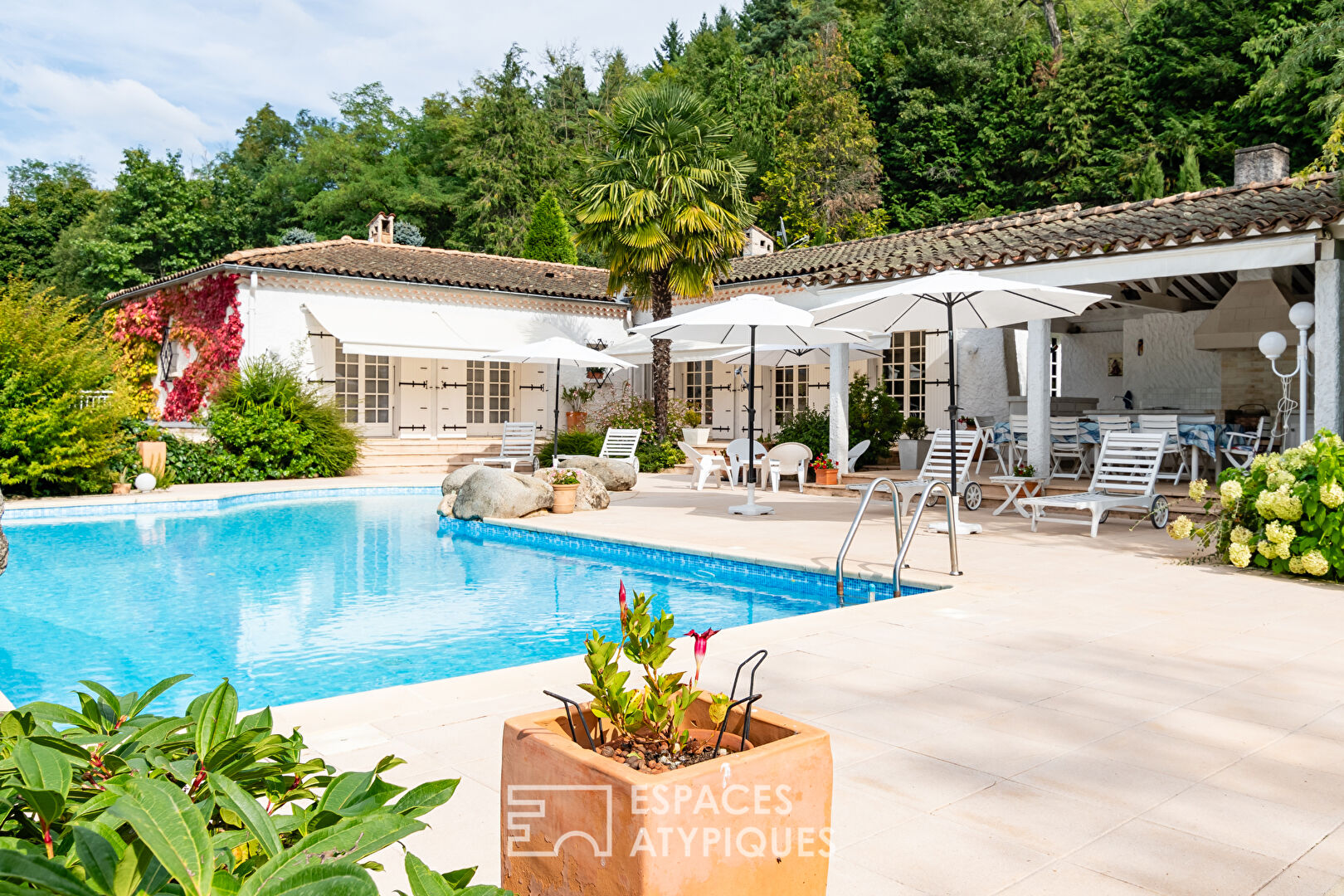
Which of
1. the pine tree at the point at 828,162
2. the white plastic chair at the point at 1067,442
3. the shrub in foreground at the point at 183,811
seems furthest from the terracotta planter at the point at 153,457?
the pine tree at the point at 828,162

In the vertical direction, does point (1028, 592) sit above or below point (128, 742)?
below

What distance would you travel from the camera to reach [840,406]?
1543cm

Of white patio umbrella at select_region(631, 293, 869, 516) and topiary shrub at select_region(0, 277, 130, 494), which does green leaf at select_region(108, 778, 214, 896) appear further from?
topiary shrub at select_region(0, 277, 130, 494)

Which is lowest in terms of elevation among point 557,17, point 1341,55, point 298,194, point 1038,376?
point 1038,376

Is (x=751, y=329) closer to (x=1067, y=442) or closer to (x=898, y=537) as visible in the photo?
(x=1067, y=442)

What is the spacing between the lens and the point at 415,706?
444 centimetres

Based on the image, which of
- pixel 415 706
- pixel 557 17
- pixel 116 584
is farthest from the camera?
pixel 557 17

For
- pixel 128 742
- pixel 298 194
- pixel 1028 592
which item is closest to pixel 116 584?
pixel 1028 592

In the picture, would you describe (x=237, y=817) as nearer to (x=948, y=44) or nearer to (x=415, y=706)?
(x=415, y=706)

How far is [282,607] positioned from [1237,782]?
715cm

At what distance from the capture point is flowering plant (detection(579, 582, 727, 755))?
2.05m

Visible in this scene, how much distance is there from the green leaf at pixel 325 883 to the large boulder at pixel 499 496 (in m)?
11.9

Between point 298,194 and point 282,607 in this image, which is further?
point 298,194

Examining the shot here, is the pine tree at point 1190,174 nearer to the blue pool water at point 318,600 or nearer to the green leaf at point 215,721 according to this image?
the blue pool water at point 318,600
